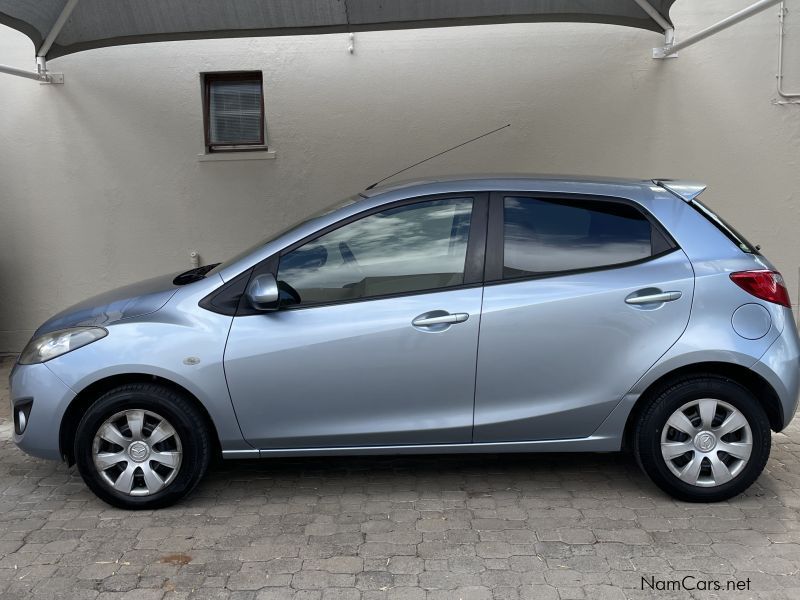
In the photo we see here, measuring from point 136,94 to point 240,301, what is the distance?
4.26m

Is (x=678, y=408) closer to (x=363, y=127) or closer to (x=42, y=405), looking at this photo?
(x=42, y=405)

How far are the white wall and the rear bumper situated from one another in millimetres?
3563

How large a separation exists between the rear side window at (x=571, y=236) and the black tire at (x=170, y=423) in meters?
1.82

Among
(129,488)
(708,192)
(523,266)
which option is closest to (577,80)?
(708,192)

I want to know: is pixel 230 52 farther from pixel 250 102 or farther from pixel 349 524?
pixel 349 524

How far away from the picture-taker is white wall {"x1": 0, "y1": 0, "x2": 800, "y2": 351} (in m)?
7.18

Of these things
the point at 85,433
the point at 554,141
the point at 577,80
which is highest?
the point at 577,80

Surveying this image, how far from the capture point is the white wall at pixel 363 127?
718cm

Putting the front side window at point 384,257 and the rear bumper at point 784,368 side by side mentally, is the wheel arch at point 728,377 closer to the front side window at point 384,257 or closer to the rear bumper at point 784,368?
the rear bumper at point 784,368

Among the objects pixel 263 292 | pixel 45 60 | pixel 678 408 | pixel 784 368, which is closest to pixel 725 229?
pixel 784 368

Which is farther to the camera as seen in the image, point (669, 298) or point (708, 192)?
point (708, 192)

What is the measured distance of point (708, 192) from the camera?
24.0ft

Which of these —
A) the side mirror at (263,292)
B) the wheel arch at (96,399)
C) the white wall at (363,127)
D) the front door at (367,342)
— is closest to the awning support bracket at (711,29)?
the white wall at (363,127)

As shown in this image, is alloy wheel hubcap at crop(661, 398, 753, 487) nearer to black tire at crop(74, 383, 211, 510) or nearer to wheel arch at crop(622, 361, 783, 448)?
wheel arch at crop(622, 361, 783, 448)
